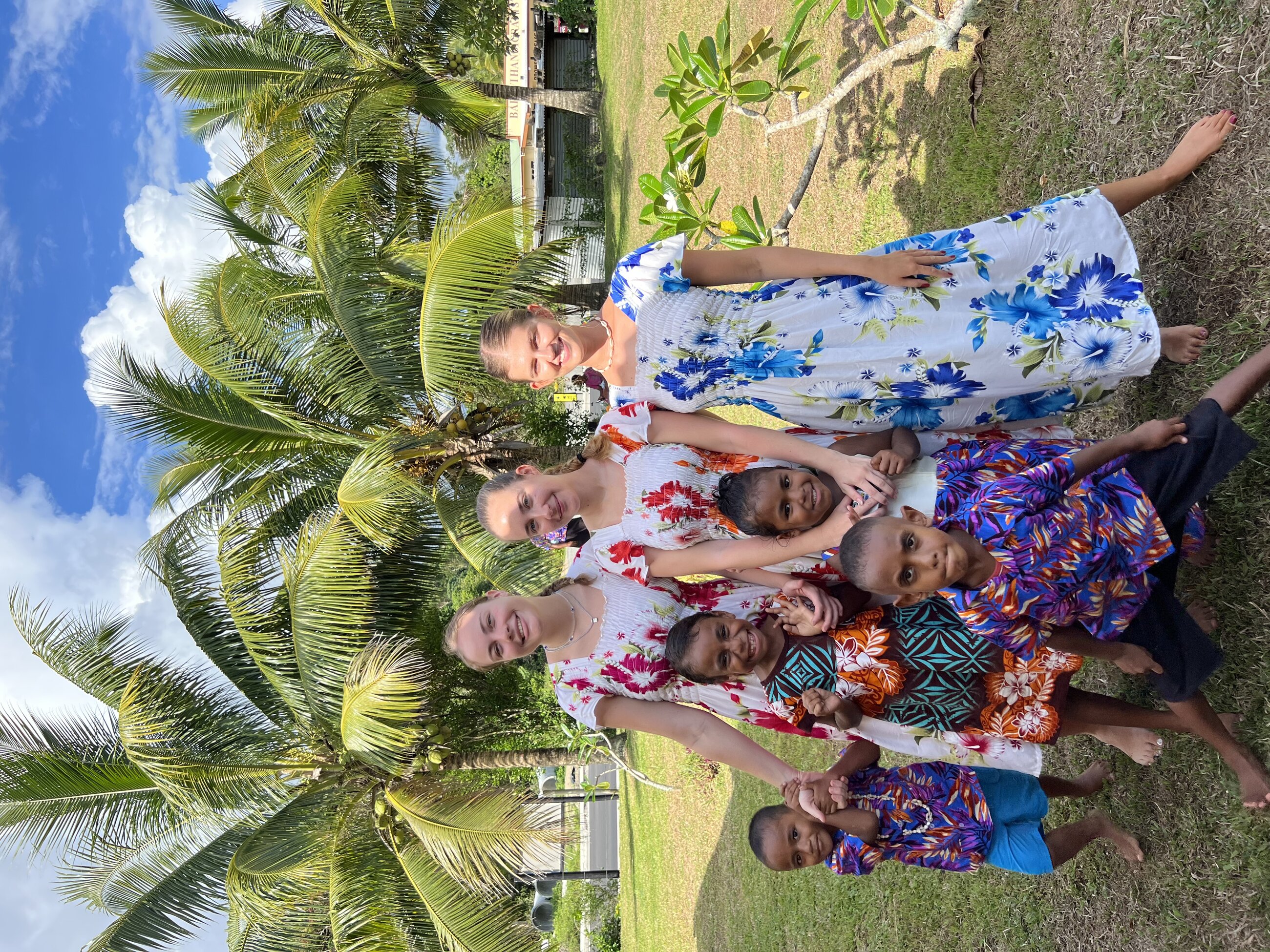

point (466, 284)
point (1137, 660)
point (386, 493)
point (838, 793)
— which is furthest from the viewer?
point (386, 493)

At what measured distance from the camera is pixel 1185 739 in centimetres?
354

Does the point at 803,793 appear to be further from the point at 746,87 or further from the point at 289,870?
the point at 289,870

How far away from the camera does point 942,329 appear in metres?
3.23

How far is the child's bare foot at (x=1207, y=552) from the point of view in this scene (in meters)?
3.50

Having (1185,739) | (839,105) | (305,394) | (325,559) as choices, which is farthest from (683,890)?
(839,105)

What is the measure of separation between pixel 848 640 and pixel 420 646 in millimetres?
5658

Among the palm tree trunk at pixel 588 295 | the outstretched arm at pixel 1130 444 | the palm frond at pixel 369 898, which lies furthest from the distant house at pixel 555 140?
the outstretched arm at pixel 1130 444

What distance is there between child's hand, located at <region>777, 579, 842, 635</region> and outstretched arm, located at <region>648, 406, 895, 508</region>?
0.40 meters

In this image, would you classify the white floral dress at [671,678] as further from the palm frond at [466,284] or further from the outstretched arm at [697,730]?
the palm frond at [466,284]

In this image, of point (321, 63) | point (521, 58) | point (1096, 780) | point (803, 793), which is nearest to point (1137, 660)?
point (1096, 780)

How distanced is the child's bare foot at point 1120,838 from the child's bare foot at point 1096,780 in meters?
0.12

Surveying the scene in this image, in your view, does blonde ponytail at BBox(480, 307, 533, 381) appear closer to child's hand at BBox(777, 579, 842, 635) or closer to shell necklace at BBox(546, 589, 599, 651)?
shell necklace at BBox(546, 589, 599, 651)

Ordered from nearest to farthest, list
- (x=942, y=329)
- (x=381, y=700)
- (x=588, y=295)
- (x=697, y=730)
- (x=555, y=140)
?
(x=942, y=329) → (x=697, y=730) → (x=381, y=700) → (x=588, y=295) → (x=555, y=140)

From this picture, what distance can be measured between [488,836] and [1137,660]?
491 centimetres
